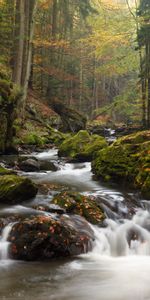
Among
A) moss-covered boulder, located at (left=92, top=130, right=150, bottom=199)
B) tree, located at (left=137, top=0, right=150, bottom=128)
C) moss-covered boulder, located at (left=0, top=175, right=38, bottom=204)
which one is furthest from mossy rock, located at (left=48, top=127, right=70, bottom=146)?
moss-covered boulder, located at (left=0, top=175, right=38, bottom=204)

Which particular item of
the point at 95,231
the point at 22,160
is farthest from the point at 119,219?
the point at 22,160

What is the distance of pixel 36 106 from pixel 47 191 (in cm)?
1542

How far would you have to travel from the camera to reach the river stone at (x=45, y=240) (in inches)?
221

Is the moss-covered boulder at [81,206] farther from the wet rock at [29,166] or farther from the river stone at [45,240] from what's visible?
the wet rock at [29,166]

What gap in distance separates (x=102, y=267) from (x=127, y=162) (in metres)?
5.21

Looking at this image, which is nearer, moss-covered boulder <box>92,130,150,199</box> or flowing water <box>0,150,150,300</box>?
flowing water <box>0,150,150,300</box>

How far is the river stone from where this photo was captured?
5609 millimetres

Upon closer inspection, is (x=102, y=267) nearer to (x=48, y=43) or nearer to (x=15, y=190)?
(x=15, y=190)

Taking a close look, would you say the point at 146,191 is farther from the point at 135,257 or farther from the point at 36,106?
the point at 36,106

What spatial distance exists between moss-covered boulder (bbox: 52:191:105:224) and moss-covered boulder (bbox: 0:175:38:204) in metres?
0.67

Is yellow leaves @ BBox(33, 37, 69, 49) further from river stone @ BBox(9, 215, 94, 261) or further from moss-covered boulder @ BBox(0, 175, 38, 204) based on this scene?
river stone @ BBox(9, 215, 94, 261)

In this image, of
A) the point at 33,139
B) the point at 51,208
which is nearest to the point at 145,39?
the point at 33,139

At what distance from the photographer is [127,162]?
10508 mm

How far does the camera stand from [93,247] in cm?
623
